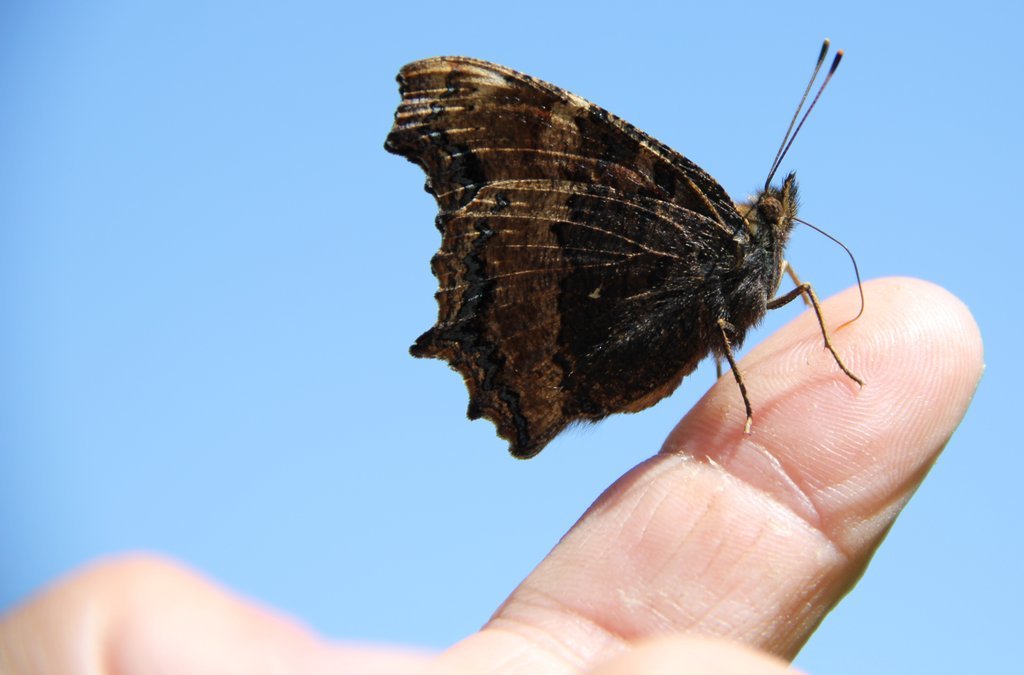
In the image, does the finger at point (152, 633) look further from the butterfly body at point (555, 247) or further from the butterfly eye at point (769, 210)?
the butterfly eye at point (769, 210)

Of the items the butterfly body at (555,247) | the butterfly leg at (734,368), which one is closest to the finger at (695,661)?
the butterfly leg at (734,368)

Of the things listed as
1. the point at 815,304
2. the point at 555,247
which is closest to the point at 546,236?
the point at 555,247

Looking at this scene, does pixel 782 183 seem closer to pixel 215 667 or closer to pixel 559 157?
pixel 559 157

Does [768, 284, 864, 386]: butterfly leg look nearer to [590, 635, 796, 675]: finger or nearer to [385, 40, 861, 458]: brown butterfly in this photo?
[385, 40, 861, 458]: brown butterfly

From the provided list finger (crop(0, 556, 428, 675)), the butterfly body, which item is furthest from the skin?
the butterfly body

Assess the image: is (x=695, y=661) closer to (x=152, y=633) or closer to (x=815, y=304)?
(x=152, y=633)

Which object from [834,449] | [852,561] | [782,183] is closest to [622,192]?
[782,183]
